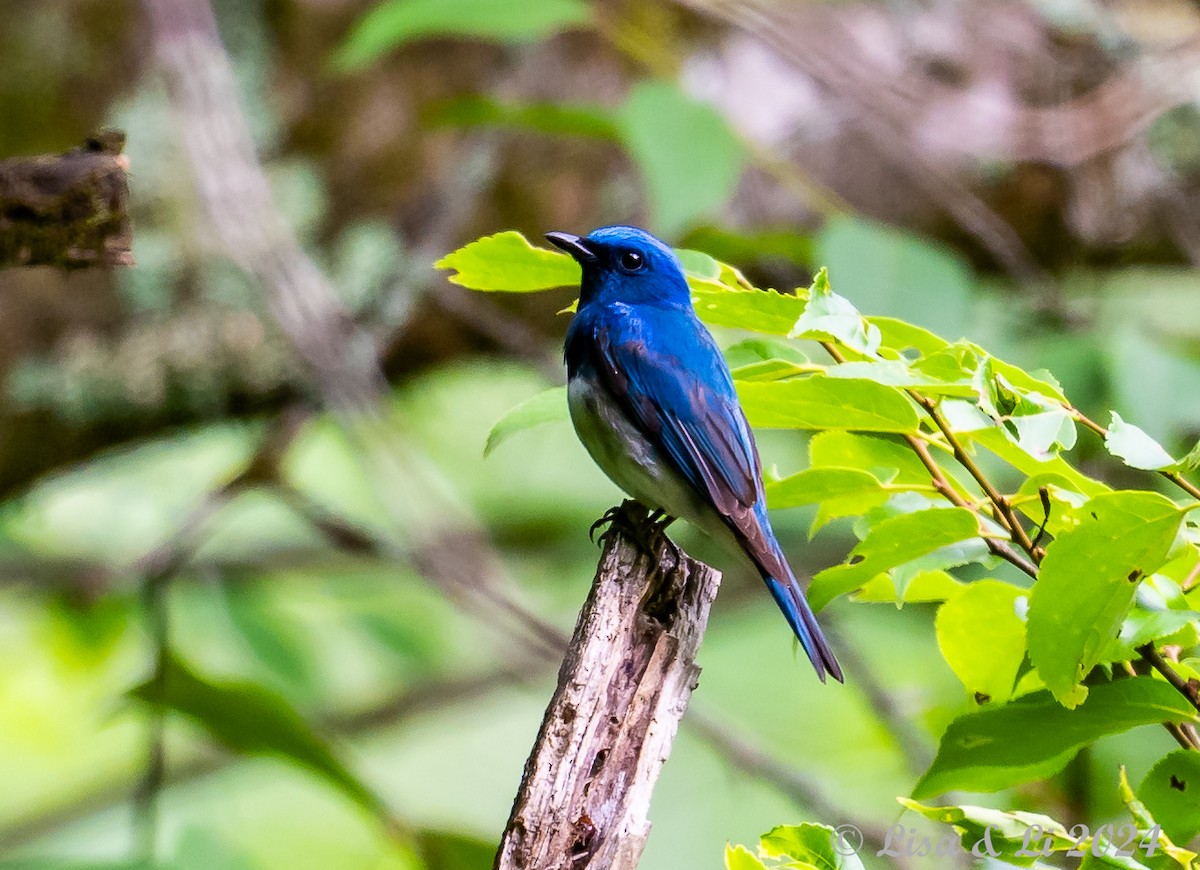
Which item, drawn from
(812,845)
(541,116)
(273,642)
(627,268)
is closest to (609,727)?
(812,845)

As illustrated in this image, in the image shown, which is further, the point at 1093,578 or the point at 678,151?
the point at 678,151

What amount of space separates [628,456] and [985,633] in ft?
3.57

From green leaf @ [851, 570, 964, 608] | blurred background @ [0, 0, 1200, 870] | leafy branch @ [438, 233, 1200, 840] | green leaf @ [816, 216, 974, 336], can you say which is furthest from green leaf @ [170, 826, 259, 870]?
green leaf @ [816, 216, 974, 336]

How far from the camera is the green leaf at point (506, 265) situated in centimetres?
162

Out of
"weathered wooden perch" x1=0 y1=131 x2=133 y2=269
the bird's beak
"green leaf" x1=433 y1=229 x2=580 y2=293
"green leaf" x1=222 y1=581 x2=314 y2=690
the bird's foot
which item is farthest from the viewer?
"green leaf" x1=222 y1=581 x2=314 y2=690

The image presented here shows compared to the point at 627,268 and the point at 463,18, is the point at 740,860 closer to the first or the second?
the point at 627,268

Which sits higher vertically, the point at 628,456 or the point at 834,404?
the point at 628,456

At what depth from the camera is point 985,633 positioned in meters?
1.52

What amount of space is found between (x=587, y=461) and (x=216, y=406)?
2.82 m

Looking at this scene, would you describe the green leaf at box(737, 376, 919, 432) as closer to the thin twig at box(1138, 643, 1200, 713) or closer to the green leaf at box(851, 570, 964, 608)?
the green leaf at box(851, 570, 964, 608)

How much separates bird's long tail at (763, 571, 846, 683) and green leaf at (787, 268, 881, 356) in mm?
561

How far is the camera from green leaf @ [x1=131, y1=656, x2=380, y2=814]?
2.53 meters

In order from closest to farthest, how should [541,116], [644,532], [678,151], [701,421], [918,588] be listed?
[918,588] < [644,532] < [701,421] < [678,151] < [541,116]

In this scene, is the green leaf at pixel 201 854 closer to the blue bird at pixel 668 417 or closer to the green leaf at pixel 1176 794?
the blue bird at pixel 668 417
